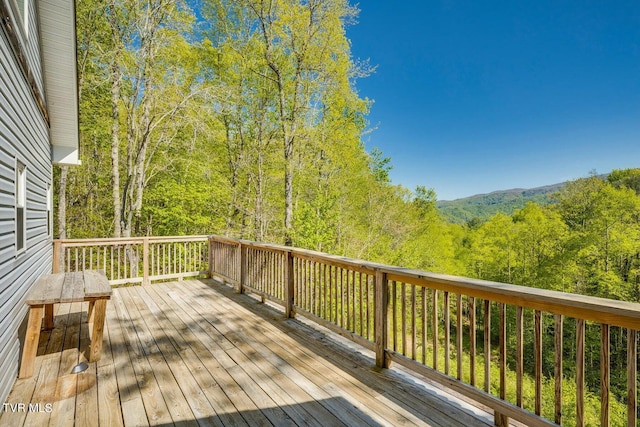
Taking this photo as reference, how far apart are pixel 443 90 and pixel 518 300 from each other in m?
34.6

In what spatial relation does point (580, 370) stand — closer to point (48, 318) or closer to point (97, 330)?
point (97, 330)

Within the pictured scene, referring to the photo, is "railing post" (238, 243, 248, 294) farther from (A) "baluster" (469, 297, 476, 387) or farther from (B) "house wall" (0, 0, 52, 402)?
(A) "baluster" (469, 297, 476, 387)

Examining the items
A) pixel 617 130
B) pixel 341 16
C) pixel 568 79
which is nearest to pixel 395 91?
pixel 341 16

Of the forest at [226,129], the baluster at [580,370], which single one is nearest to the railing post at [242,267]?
the forest at [226,129]

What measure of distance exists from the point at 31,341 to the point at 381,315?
10.2 feet

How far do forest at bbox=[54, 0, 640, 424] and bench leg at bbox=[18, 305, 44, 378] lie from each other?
20.2 feet

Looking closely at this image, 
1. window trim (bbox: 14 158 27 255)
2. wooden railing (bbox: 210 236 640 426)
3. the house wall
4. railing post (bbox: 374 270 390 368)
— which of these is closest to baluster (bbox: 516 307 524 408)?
wooden railing (bbox: 210 236 640 426)

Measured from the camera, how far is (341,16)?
9.55 meters

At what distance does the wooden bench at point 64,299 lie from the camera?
8.59 ft

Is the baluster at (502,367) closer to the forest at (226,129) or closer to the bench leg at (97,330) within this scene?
the bench leg at (97,330)

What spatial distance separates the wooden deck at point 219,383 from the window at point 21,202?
1.22 meters

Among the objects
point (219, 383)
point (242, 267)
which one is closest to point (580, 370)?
point (219, 383)

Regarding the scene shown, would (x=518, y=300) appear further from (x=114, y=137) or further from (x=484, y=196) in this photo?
(x=484, y=196)

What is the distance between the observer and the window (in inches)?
123
